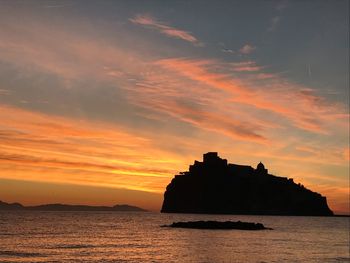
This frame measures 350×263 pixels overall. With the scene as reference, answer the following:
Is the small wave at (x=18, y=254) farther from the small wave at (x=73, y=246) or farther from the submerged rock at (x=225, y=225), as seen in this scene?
the submerged rock at (x=225, y=225)

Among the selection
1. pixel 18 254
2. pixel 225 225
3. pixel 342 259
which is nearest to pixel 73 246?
pixel 18 254

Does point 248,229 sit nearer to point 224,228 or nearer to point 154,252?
point 224,228

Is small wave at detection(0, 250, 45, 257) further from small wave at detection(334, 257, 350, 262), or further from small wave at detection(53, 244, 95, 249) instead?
small wave at detection(334, 257, 350, 262)

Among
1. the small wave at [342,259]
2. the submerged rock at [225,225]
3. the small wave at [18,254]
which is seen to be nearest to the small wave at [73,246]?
the small wave at [18,254]

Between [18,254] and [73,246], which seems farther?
[73,246]

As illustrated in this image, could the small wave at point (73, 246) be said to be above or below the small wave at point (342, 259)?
above

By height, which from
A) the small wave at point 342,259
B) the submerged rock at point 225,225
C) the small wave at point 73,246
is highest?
the submerged rock at point 225,225

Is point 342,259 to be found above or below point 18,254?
above

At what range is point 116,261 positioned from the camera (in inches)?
2559

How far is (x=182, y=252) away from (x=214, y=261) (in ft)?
42.4

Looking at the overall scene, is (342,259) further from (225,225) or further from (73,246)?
(225,225)

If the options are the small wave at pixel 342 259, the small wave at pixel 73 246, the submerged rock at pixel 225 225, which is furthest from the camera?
the submerged rock at pixel 225 225

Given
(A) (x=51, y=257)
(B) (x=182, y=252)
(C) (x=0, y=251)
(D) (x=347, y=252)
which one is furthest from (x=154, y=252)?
(D) (x=347, y=252)

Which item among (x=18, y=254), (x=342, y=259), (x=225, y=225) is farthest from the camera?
(x=225, y=225)
